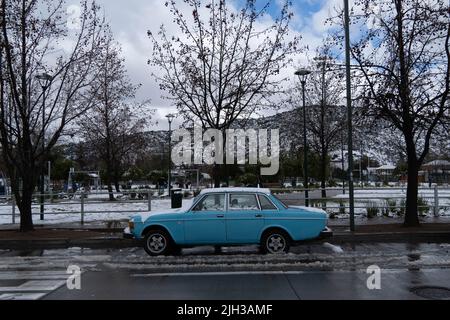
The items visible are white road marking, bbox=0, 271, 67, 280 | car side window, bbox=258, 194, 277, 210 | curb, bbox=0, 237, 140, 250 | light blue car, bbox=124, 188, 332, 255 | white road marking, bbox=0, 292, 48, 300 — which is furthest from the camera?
curb, bbox=0, 237, 140, 250

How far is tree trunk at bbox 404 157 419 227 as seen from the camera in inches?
627

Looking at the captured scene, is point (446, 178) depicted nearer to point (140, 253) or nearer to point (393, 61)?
point (393, 61)

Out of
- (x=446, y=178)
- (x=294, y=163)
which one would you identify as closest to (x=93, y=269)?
(x=294, y=163)

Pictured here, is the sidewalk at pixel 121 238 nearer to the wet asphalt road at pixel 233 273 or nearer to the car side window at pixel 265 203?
the wet asphalt road at pixel 233 273

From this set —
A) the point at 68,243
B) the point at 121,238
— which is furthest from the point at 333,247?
the point at 68,243

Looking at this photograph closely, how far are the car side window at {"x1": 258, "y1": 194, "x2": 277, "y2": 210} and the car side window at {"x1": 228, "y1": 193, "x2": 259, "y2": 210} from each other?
116 mm

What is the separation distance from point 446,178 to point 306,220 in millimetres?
73619

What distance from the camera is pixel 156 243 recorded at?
38.6 feet

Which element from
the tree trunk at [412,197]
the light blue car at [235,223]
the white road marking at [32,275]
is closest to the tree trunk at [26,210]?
the white road marking at [32,275]

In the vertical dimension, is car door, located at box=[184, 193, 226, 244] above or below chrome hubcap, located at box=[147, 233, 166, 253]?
above

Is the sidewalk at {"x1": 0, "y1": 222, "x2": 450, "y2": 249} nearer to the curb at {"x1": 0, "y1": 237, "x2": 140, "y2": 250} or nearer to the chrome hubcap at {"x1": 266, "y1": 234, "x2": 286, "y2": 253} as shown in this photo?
the curb at {"x1": 0, "y1": 237, "x2": 140, "y2": 250}

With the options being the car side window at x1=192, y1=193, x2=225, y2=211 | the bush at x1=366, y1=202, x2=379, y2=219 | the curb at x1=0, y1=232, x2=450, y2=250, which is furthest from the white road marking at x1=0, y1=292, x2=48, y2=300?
the bush at x1=366, y1=202, x2=379, y2=219

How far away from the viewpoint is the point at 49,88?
692 inches

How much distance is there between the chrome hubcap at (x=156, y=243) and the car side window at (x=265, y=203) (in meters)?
2.39
